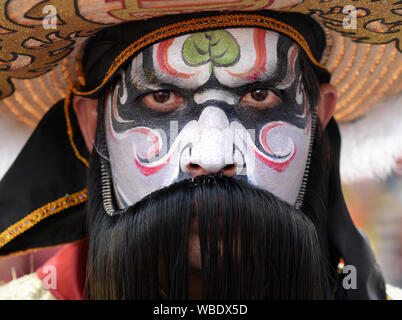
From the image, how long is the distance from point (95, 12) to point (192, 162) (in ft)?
1.74

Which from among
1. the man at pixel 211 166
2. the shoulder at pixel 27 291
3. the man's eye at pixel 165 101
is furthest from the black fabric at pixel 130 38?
the shoulder at pixel 27 291

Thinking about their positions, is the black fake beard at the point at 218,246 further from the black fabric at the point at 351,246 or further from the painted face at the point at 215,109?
the black fabric at the point at 351,246

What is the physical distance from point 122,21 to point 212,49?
30 cm

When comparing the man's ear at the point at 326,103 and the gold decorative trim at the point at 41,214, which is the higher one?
the man's ear at the point at 326,103

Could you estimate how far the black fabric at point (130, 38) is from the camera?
1915 millimetres

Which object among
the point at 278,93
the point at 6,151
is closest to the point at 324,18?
the point at 278,93

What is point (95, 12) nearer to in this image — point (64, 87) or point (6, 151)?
point (64, 87)

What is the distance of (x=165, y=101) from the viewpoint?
74.7 inches

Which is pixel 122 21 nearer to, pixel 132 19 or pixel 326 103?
pixel 132 19

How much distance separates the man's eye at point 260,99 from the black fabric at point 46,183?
803 mm

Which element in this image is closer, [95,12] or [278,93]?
[95,12]

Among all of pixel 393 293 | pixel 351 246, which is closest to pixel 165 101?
pixel 351 246

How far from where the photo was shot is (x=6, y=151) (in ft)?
7.89
